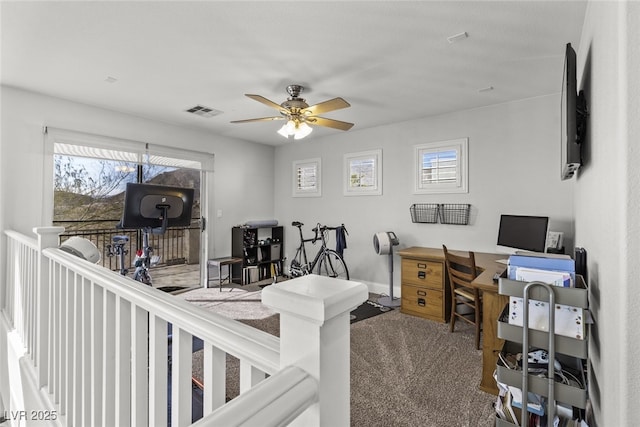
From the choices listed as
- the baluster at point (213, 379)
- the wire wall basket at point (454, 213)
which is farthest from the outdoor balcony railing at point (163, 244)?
the baluster at point (213, 379)

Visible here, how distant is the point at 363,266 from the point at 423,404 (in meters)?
3.02

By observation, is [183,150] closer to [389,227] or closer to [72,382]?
[389,227]

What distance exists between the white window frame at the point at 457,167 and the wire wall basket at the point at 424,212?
20 cm

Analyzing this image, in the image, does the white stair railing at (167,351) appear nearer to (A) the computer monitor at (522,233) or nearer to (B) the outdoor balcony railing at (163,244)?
(A) the computer monitor at (522,233)

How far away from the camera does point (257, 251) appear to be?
5.75 meters

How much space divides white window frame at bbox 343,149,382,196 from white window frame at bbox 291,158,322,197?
0.56m

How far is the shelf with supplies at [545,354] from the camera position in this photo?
49.2 inches

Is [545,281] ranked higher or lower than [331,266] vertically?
higher

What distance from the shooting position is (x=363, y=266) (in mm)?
5109

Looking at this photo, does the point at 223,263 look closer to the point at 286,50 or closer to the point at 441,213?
the point at 441,213

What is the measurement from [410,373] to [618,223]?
2.02m

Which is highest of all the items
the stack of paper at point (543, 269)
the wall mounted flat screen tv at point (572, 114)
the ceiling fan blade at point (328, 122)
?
the ceiling fan blade at point (328, 122)

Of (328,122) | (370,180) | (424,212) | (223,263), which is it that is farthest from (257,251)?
(328,122)

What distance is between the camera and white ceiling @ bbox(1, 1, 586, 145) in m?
2.08
